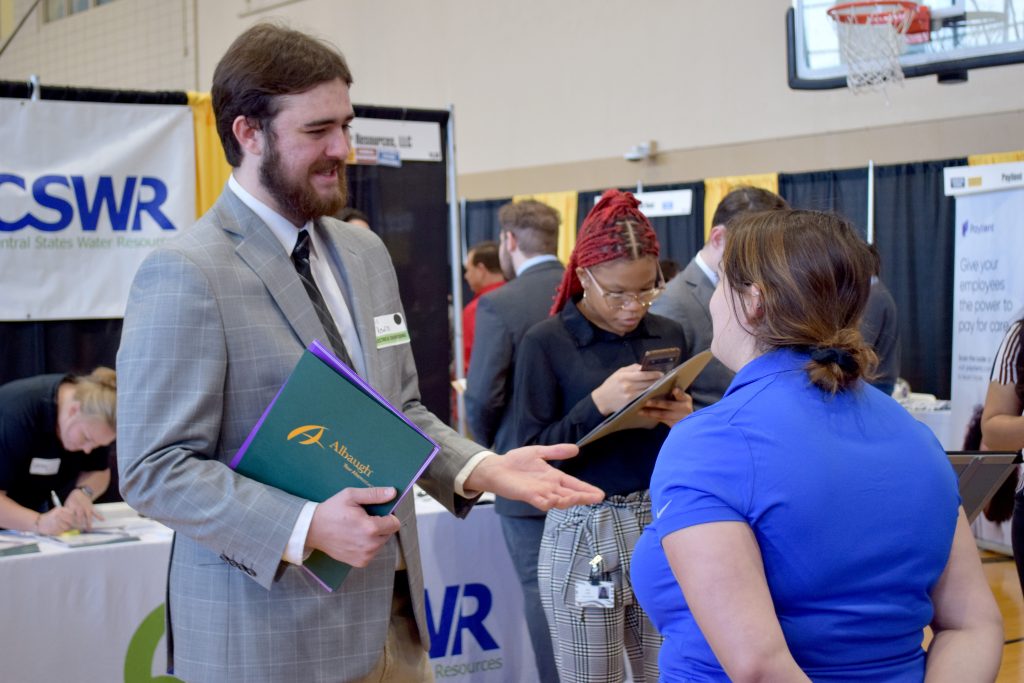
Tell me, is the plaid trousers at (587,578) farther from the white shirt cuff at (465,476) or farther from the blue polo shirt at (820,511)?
the blue polo shirt at (820,511)

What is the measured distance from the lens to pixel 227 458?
1.48 meters

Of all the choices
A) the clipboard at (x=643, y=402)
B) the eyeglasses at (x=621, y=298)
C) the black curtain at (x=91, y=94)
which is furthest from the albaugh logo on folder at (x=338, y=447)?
the black curtain at (x=91, y=94)

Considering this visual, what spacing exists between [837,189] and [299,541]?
7.32 meters

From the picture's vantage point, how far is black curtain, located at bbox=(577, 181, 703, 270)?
8828 mm

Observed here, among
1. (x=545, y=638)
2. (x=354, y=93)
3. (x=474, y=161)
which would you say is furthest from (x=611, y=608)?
(x=354, y=93)

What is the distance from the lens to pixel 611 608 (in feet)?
7.83

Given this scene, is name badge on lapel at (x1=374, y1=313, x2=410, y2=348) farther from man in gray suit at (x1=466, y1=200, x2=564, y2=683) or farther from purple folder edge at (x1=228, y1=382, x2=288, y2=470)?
man in gray suit at (x1=466, y1=200, x2=564, y2=683)

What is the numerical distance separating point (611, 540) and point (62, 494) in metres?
1.78

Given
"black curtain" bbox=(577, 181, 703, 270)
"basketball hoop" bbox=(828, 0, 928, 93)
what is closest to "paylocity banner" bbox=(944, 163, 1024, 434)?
"basketball hoop" bbox=(828, 0, 928, 93)

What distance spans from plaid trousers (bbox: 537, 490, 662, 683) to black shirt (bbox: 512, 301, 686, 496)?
0.26 feet

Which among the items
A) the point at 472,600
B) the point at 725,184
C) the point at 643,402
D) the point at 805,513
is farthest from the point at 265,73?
the point at 725,184

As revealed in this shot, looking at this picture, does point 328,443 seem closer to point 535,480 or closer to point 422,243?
point 535,480

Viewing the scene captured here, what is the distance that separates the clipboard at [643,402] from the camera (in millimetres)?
2238

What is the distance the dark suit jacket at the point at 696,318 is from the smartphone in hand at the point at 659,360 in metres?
0.43
